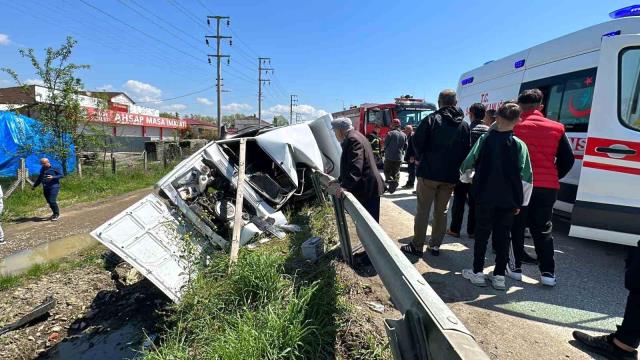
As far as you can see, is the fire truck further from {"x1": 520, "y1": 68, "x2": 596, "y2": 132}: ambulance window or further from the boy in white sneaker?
the boy in white sneaker

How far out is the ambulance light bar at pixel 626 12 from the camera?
4.01m

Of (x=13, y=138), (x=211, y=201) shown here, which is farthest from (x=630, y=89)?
(x=13, y=138)

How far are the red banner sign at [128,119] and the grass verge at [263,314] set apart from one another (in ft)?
37.9

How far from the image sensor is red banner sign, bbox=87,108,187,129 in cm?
1299

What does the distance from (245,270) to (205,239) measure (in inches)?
56.2

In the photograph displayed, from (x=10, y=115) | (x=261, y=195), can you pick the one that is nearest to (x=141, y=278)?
(x=261, y=195)

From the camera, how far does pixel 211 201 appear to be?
523cm

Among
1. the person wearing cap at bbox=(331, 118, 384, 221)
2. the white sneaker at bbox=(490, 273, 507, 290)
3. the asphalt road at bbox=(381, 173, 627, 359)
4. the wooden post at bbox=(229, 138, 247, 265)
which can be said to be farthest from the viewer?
the wooden post at bbox=(229, 138, 247, 265)

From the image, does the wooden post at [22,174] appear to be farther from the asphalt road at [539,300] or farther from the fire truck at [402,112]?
the fire truck at [402,112]

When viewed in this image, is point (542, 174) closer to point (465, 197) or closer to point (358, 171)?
point (465, 197)

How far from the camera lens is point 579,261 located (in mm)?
4160

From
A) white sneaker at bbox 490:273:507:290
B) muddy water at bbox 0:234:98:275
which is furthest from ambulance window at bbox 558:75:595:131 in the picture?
muddy water at bbox 0:234:98:275

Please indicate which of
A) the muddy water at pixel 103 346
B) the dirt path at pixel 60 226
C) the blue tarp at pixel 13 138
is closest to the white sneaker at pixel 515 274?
the muddy water at pixel 103 346

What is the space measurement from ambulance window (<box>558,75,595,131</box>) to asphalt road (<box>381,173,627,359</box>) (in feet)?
5.26
